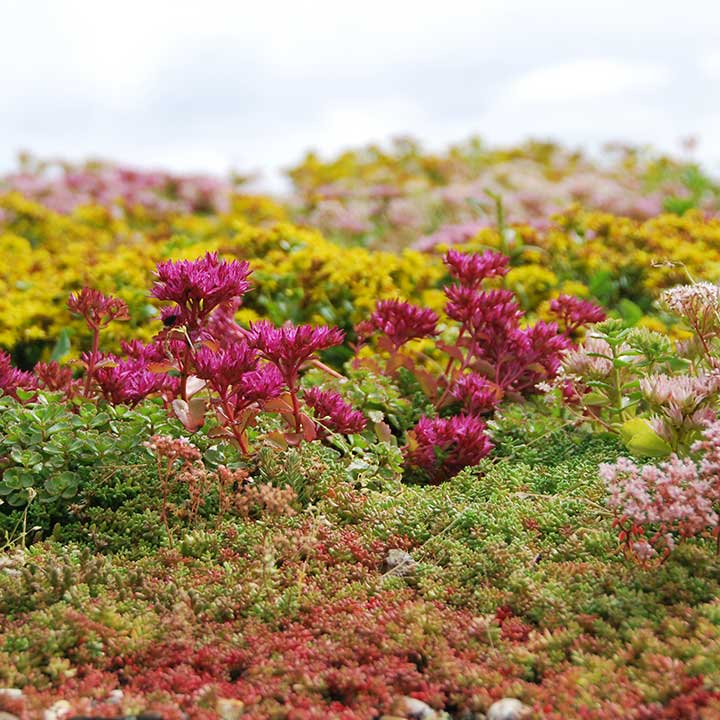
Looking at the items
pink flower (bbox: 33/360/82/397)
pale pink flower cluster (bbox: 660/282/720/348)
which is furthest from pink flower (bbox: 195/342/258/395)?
pale pink flower cluster (bbox: 660/282/720/348)

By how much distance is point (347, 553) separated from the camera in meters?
3.01

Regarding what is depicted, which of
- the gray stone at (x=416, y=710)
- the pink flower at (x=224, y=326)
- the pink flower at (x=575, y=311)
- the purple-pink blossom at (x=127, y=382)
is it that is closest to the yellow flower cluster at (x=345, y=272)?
the pink flower at (x=575, y=311)

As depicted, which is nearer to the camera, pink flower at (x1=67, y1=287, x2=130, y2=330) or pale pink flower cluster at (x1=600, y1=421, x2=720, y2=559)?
pale pink flower cluster at (x1=600, y1=421, x2=720, y2=559)

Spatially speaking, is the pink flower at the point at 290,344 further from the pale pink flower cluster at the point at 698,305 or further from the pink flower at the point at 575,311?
the pink flower at the point at 575,311

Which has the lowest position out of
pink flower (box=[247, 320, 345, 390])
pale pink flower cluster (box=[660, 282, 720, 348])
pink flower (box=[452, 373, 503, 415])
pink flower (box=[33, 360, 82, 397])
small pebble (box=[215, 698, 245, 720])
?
small pebble (box=[215, 698, 245, 720])

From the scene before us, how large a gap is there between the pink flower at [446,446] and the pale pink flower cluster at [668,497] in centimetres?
92

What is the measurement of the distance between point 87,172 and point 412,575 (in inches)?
440

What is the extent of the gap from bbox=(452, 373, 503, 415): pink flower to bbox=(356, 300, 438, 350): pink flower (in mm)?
259

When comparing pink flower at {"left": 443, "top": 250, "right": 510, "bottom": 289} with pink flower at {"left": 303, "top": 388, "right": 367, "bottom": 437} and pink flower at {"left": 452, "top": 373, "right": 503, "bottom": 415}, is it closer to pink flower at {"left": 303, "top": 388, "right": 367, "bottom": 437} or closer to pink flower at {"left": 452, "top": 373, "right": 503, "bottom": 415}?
pink flower at {"left": 452, "top": 373, "right": 503, "bottom": 415}

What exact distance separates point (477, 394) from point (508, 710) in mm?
1837

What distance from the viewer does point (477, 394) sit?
401 cm

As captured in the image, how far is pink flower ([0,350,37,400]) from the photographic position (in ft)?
12.7

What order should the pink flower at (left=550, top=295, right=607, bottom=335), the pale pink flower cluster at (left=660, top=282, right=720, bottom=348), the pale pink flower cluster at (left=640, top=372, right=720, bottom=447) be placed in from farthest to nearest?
the pink flower at (left=550, top=295, right=607, bottom=335) → the pale pink flower cluster at (left=660, top=282, right=720, bottom=348) → the pale pink flower cluster at (left=640, top=372, right=720, bottom=447)

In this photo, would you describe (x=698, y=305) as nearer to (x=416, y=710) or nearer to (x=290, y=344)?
(x=290, y=344)
